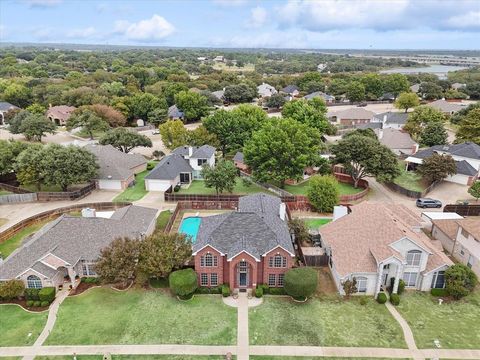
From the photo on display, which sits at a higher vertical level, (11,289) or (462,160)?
(462,160)

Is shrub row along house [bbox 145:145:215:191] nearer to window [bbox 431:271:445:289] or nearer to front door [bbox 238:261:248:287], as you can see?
front door [bbox 238:261:248:287]

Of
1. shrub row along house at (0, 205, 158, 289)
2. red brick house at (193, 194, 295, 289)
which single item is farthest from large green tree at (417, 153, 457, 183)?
shrub row along house at (0, 205, 158, 289)

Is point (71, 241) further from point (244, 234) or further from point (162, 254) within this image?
point (244, 234)

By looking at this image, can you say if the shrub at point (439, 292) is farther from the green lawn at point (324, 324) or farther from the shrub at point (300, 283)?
the shrub at point (300, 283)

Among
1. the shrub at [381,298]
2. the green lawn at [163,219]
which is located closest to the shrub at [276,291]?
the shrub at [381,298]

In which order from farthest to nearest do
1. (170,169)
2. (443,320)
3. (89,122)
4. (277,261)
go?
(89,122) → (170,169) → (277,261) → (443,320)

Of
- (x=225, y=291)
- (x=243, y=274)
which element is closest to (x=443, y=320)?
(x=243, y=274)

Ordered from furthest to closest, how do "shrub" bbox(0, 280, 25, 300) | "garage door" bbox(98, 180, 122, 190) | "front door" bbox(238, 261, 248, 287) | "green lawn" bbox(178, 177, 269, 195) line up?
1. "garage door" bbox(98, 180, 122, 190)
2. "green lawn" bbox(178, 177, 269, 195)
3. "front door" bbox(238, 261, 248, 287)
4. "shrub" bbox(0, 280, 25, 300)
